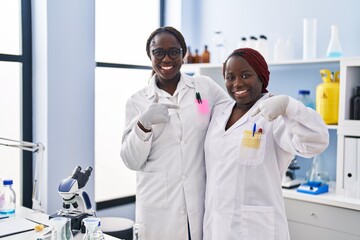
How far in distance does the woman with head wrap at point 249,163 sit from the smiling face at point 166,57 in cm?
27

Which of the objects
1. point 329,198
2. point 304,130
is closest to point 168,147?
point 304,130

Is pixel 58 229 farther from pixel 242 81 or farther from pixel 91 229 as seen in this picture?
pixel 242 81

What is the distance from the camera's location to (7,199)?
2.05 metres

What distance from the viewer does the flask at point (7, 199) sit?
79.4 inches

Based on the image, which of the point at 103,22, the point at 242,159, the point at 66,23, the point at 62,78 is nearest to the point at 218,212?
the point at 242,159

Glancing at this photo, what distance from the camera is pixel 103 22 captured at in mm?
3021

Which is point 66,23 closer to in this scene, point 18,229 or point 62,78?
point 62,78

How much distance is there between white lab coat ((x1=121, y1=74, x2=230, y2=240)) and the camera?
1716mm

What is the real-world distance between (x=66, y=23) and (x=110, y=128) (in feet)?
3.02

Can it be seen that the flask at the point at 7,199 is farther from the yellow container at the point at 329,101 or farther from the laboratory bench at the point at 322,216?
the yellow container at the point at 329,101

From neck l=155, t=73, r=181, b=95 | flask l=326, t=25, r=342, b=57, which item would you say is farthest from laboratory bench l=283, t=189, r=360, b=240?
neck l=155, t=73, r=181, b=95

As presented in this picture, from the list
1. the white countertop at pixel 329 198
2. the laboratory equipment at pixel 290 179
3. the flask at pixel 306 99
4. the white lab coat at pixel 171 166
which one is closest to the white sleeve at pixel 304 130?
the white lab coat at pixel 171 166

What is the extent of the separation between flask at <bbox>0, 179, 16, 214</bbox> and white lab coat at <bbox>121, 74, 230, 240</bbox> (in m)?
0.68

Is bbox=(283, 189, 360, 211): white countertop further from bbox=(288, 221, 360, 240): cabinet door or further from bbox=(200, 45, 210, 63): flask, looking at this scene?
bbox=(200, 45, 210, 63): flask
